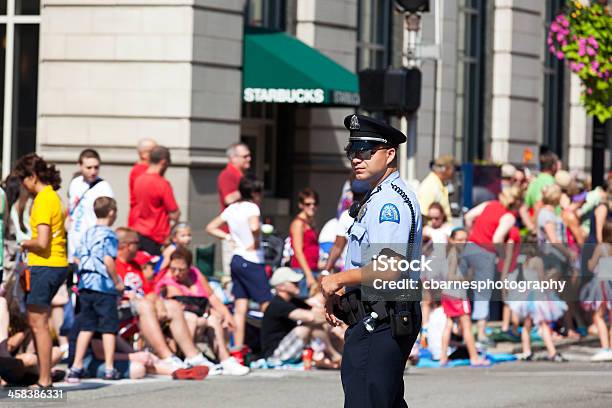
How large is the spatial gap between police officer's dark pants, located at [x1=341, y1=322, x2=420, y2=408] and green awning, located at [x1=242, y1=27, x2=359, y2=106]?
43.0 ft

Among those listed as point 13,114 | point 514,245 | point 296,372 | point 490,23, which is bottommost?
point 296,372

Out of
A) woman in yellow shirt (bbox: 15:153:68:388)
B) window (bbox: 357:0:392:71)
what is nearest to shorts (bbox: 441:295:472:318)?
woman in yellow shirt (bbox: 15:153:68:388)

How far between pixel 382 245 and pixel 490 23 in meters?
21.5

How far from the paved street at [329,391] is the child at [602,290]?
167 cm

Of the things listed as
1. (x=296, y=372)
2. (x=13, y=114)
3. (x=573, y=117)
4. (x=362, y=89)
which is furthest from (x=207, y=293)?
(x=573, y=117)

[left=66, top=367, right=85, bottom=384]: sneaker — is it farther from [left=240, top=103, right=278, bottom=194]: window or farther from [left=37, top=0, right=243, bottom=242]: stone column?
[left=240, top=103, right=278, bottom=194]: window

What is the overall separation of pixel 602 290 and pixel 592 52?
3945 millimetres

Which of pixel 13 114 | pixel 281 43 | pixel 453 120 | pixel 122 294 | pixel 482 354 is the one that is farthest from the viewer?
pixel 453 120

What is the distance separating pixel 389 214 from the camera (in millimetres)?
8375

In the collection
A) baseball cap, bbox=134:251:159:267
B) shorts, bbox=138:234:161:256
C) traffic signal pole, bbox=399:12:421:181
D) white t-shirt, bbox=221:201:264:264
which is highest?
traffic signal pole, bbox=399:12:421:181

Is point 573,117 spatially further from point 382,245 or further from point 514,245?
point 382,245

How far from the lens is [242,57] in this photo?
21391mm

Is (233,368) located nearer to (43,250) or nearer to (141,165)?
(43,250)

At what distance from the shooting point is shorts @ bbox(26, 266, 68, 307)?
12.8 metres
